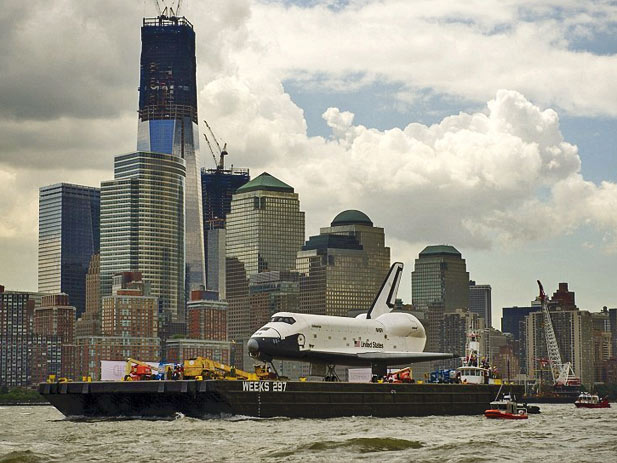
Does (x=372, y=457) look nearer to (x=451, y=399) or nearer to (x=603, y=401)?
(x=451, y=399)

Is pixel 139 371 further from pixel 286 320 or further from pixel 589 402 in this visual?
pixel 589 402

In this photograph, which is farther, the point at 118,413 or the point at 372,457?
the point at 118,413

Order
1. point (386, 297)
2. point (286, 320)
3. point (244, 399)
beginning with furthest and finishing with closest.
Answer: point (386, 297) < point (286, 320) < point (244, 399)

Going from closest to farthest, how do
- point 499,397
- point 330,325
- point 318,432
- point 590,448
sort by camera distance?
1. point 590,448
2. point 318,432
3. point 330,325
4. point 499,397

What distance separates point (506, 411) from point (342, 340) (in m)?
16.5

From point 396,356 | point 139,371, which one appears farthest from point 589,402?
point 139,371

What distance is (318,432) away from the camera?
8525 cm

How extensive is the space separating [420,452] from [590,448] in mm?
11885

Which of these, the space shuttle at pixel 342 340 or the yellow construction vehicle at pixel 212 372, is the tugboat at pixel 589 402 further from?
the yellow construction vehicle at pixel 212 372

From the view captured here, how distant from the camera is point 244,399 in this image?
315ft

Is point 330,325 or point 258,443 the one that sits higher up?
point 330,325

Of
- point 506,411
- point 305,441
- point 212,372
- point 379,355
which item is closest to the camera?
point 305,441

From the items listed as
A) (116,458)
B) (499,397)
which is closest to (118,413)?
(116,458)

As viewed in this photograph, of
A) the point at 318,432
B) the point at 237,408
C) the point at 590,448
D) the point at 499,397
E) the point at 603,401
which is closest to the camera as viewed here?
the point at 590,448
